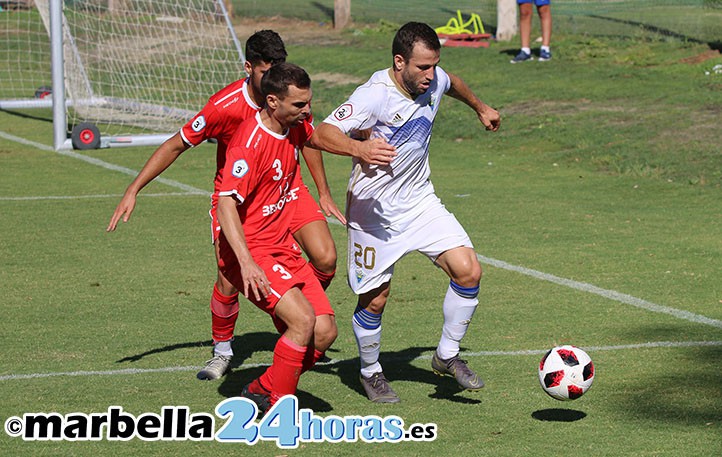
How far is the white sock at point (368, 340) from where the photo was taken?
6.42 m

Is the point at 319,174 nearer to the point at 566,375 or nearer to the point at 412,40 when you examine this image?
the point at 412,40

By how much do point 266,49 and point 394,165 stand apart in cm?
99

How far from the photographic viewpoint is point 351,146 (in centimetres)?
590

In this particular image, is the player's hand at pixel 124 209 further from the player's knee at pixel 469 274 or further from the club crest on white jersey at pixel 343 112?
the player's knee at pixel 469 274

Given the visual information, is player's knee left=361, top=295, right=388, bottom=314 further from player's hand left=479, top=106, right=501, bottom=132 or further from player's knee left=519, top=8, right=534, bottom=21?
player's knee left=519, top=8, right=534, bottom=21

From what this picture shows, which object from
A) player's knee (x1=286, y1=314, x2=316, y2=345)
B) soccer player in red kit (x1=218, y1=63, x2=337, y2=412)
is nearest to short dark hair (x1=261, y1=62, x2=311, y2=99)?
soccer player in red kit (x1=218, y1=63, x2=337, y2=412)

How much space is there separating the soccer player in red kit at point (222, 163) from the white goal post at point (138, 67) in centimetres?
1049

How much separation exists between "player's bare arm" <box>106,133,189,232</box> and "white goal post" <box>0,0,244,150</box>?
10665 millimetres

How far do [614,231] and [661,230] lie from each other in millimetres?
458

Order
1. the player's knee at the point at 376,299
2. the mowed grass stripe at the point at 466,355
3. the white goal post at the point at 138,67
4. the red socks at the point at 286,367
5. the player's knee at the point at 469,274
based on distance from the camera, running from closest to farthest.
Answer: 1. the red socks at the point at 286,367
2. the player's knee at the point at 469,274
3. the player's knee at the point at 376,299
4. the mowed grass stripe at the point at 466,355
5. the white goal post at the point at 138,67

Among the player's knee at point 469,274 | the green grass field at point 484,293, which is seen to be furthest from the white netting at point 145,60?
the player's knee at point 469,274

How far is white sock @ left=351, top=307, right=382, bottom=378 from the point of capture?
21.1 feet

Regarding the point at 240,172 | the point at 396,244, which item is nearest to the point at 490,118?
the point at 396,244

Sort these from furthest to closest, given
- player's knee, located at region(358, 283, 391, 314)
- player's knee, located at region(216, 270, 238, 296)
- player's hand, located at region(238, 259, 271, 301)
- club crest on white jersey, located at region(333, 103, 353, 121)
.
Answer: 1. player's knee, located at region(216, 270, 238, 296)
2. player's knee, located at region(358, 283, 391, 314)
3. club crest on white jersey, located at region(333, 103, 353, 121)
4. player's hand, located at region(238, 259, 271, 301)
